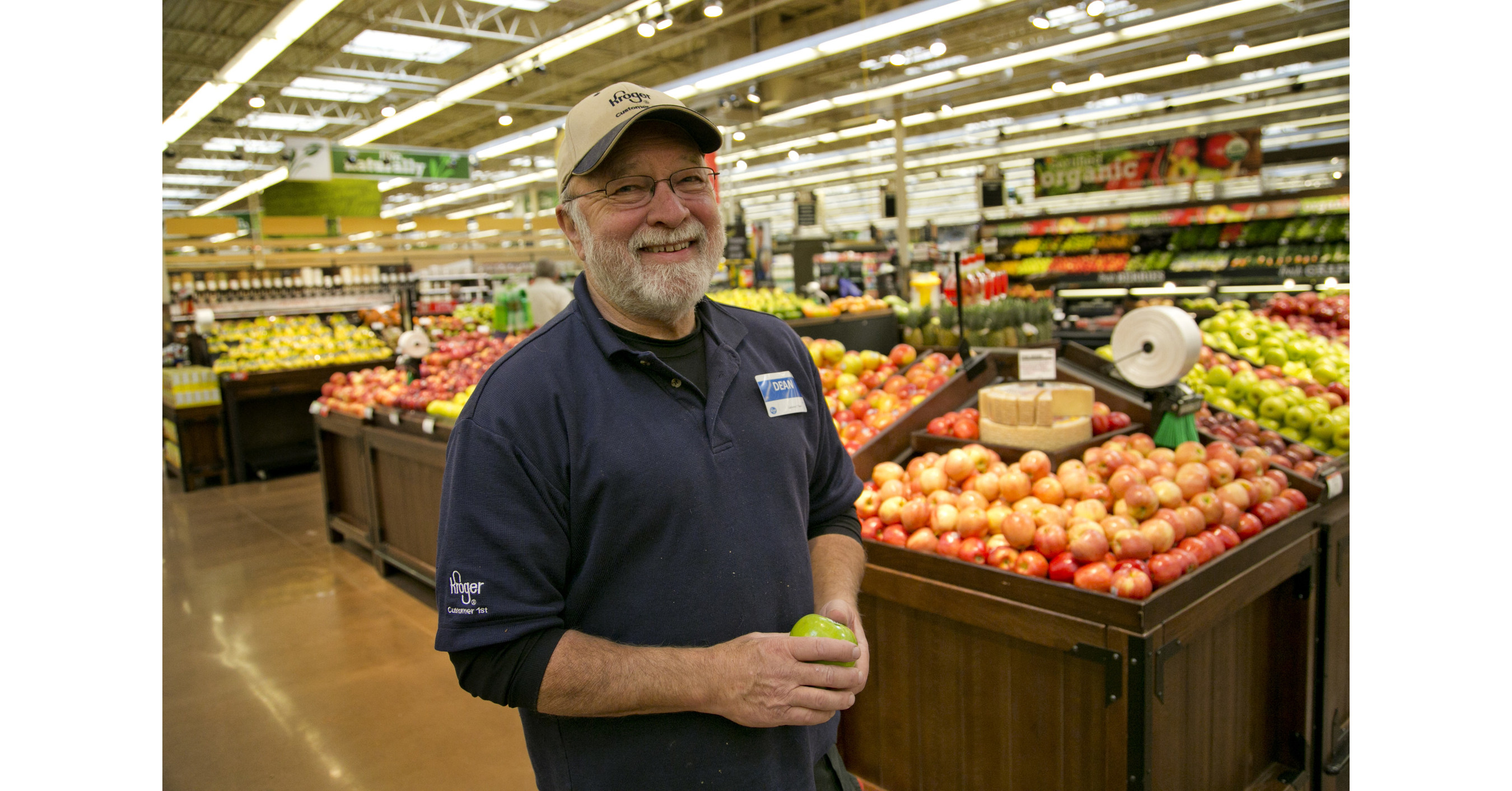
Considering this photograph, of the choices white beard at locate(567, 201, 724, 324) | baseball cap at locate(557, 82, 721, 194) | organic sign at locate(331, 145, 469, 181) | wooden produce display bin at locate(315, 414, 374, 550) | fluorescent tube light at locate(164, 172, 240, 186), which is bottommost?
wooden produce display bin at locate(315, 414, 374, 550)

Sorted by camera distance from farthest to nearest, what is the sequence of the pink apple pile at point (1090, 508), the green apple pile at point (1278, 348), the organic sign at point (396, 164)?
the organic sign at point (396, 164)
the green apple pile at point (1278, 348)
the pink apple pile at point (1090, 508)

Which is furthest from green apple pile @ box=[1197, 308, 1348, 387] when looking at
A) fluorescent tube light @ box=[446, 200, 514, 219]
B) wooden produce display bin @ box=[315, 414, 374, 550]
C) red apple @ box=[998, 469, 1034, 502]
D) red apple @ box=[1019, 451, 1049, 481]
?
fluorescent tube light @ box=[446, 200, 514, 219]

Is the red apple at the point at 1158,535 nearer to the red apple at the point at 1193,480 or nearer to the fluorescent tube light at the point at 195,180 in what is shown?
the red apple at the point at 1193,480

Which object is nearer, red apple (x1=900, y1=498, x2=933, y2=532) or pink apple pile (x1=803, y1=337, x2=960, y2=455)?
red apple (x1=900, y1=498, x2=933, y2=532)

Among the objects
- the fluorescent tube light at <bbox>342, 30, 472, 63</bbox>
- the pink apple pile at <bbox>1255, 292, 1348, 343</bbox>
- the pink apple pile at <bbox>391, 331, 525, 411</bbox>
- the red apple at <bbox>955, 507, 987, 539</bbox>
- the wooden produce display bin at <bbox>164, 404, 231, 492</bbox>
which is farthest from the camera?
the fluorescent tube light at <bbox>342, 30, 472, 63</bbox>

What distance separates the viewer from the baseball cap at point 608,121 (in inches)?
46.8

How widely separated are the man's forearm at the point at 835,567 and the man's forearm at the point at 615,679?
32 cm

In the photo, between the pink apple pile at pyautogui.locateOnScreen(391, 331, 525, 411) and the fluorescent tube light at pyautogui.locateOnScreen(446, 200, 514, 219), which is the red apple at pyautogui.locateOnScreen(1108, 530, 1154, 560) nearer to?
the pink apple pile at pyautogui.locateOnScreen(391, 331, 525, 411)

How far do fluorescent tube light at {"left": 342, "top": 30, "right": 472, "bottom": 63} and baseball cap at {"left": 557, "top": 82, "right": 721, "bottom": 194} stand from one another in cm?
1017

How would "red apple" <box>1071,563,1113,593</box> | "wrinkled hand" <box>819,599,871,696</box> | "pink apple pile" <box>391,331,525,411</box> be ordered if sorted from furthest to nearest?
"pink apple pile" <box>391,331,525,411</box> < "red apple" <box>1071,563,1113,593</box> < "wrinkled hand" <box>819,599,871,696</box>

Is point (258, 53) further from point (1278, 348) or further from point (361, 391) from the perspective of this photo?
point (1278, 348)

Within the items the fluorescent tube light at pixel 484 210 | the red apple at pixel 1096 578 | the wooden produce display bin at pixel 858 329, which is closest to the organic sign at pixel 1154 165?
the wooden produce display bin at pixel 858 329

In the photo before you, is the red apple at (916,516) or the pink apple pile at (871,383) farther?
the pink apple pile at (871,383)

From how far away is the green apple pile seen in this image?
14.6ft
